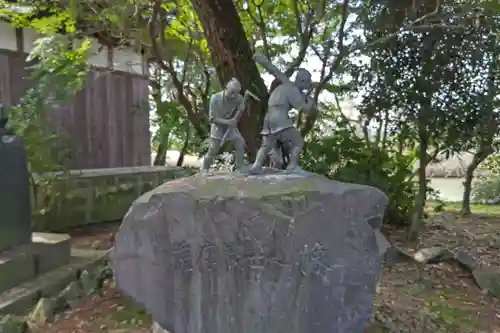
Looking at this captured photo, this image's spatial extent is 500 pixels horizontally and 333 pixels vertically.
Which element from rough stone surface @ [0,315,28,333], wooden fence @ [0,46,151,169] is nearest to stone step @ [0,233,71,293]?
rough stone surface @ [0,315,28,333]

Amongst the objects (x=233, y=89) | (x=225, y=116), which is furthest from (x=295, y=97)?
(x=225, y=116)

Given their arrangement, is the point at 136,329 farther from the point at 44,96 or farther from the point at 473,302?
the point at 44,96

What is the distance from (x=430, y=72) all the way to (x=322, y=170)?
1664 mm

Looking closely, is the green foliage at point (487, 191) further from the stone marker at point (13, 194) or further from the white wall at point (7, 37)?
the white wall at point (7, 37)

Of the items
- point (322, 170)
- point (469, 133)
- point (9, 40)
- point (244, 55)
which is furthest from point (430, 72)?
point (9, 40)

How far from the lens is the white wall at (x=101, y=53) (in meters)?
7.00

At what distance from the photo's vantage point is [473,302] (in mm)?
4566

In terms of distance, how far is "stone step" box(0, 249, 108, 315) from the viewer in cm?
411

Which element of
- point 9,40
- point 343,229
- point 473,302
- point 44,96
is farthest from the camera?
point 9,40

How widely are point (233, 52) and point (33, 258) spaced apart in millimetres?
2825

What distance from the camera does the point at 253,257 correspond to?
2.81m

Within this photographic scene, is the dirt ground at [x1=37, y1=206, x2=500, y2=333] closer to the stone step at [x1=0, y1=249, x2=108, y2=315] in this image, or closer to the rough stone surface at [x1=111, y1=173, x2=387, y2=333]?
the stone step at [x1=0, y1=249, x2=108, y2=315]

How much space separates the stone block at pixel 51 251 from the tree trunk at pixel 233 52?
2160mm

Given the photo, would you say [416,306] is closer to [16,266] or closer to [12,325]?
[12,325]
